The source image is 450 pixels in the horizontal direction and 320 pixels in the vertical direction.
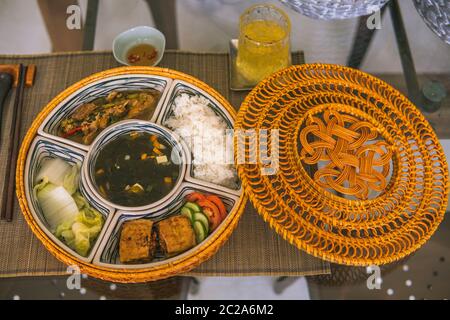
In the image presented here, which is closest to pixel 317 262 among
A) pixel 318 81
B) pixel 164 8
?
pixel 318 81

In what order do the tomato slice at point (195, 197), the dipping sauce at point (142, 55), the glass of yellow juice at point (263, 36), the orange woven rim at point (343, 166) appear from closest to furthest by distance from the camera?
1. the orange woven rim at point (343, 166)
2. the tomato slice at point (195, 197)
3. the glass of yellow juice at point (263, 36)
4. the dipping sauce at point (142, 55)

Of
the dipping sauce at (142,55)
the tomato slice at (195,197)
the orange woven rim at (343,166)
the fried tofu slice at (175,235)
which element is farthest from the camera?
the dipping sauce at (142,55)

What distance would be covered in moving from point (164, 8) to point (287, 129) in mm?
1064

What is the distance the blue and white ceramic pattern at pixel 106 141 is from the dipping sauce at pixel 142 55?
135mm

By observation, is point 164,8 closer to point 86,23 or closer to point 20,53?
point 86,23

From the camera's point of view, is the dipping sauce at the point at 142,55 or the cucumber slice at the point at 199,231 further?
the dipping sauce at the point at 142,55

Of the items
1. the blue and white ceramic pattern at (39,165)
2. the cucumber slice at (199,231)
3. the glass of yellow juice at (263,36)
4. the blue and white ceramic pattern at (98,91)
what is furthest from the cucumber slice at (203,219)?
the glass of yellow juice at (263,36)

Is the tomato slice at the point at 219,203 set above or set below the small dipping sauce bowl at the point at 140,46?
below

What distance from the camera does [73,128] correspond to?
1521 millimetres

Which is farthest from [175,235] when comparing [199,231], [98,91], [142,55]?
[142,55]

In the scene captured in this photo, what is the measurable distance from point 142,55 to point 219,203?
2.52 ft

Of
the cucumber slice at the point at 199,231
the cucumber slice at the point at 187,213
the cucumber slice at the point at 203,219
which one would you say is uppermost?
the cucumber slice at the point at 187,213

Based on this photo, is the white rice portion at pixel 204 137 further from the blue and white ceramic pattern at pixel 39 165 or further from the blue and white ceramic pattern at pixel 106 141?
the blue and white ceramic pattern at pixel 39 165

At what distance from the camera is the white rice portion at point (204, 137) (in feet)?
4.73
